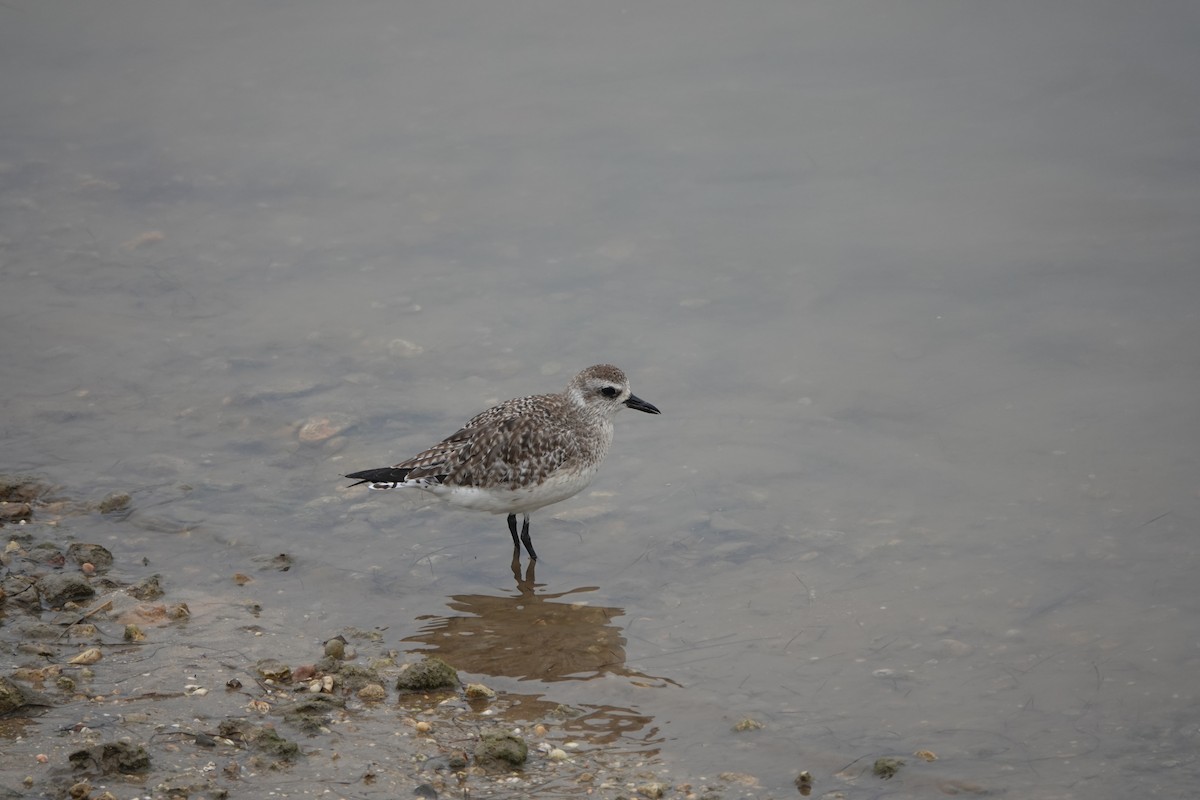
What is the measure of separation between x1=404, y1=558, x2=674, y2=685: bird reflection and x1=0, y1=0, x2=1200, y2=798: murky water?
34mm

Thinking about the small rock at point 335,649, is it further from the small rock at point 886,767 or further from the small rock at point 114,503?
the small rock at point 886,767

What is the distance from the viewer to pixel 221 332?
42.1ft

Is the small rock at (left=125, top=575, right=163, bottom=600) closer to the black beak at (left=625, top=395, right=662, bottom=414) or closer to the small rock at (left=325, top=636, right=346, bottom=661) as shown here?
the small rock at (left=325, top=636, right=346, bottom=661)

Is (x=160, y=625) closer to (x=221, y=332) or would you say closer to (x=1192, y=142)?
(x=221, y=332)

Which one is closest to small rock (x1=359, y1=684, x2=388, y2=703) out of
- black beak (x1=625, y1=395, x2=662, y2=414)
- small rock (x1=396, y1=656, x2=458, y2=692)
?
small rock (x1=396, y1=656, x2=458, y2=692)

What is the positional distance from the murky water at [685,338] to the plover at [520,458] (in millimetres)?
540

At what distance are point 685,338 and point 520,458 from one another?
3.49 meters

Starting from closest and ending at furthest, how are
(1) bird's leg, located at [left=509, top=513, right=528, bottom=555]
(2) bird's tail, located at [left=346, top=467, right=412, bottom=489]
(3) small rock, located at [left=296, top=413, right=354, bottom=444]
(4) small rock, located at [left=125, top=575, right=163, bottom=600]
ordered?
A: (4) small rock, located at [left=125, top=575, right=163, bottom=600]
(2) bird's tail, located at [left=346, top=467, right=412, bottom=489]
(1) bird's leg, located at [left=509, top=513, right=528, bottom=555]
(3) small rock, located at [left=296, top=413, right=354, bottom=444]

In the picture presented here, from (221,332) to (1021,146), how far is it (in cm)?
925

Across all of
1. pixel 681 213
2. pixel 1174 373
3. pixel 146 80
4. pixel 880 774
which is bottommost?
pixel 880 774

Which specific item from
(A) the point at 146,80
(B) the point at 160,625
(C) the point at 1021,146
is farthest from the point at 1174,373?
(A) the point at 146,80

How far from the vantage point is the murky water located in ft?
27.5

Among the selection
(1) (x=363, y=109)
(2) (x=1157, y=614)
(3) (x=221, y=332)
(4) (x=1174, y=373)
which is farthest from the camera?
(1) (x=363, y=109)

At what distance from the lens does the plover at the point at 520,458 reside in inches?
375
